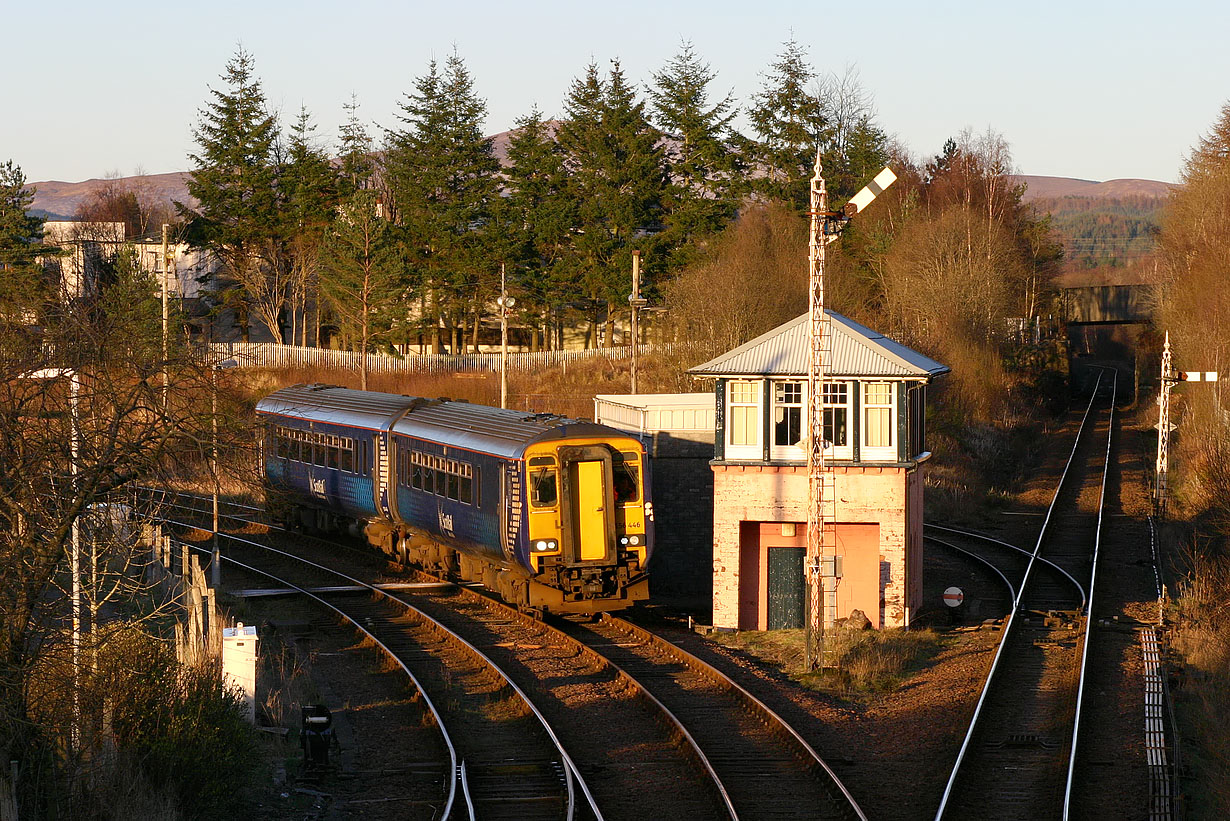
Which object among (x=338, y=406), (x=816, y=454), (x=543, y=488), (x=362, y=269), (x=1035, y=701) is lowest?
(x=1035, y=701)

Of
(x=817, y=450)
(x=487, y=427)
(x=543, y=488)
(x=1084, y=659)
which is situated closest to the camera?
(x=1084, y=659)

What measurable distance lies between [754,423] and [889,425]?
7.18 feet

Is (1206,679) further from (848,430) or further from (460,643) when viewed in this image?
(460,643)

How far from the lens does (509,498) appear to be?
813 inches

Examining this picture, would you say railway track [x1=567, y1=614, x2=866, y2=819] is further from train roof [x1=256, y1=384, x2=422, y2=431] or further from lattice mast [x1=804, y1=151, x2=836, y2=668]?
train roof [x1=256, y1=384, x2=422, y2=431]

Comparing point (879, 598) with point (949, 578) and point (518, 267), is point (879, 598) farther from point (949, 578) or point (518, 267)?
point (518, 267)

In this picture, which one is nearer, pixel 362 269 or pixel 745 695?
pixel 745 695

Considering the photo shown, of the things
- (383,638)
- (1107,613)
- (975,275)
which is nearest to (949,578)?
(1107,613)

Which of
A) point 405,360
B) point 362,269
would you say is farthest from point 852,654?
point 405,360

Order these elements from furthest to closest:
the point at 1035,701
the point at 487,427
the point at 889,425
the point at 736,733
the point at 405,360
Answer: the point at 405,360 < the point at 487,427 < the point at 889,425 < the point at 1035,701 < the point at 736,733

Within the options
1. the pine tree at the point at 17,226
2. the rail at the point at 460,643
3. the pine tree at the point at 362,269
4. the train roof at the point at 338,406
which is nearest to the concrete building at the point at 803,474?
the rail at the point at 460,643

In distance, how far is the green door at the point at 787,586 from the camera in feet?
Result: 72.8

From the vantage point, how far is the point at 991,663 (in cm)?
1902

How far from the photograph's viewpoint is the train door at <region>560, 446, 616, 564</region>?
67.5 feet
